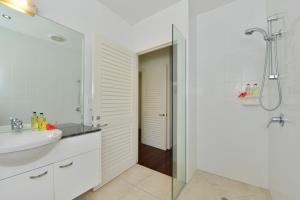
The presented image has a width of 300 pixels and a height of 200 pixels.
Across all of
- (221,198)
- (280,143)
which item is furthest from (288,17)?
(221,198)

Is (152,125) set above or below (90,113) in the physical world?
below

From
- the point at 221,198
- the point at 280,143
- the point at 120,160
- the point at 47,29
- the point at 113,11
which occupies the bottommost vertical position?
the point at 221,198

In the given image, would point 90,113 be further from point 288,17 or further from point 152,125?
point 288,17

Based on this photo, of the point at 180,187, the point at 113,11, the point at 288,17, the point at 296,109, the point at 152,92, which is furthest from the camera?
the point at 152,92

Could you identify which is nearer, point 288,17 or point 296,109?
point 296,109

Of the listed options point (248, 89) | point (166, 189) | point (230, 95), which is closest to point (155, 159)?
point (166, 189)

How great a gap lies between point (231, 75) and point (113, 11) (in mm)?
2015

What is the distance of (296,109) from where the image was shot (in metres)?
0.92

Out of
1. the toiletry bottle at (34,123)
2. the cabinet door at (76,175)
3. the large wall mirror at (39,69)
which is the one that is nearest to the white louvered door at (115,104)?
the large wall mirror at (39,69)

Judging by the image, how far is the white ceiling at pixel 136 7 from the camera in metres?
1.88

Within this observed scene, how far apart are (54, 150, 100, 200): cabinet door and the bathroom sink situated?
24 cm

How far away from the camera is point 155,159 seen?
2.56 metres

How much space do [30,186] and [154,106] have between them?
2431mm

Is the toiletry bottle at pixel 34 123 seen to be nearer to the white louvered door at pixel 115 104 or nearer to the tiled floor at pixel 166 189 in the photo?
the white louvered door at pixel 115 104
